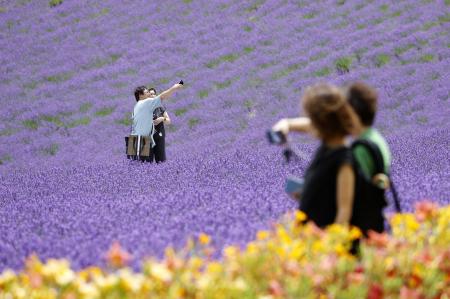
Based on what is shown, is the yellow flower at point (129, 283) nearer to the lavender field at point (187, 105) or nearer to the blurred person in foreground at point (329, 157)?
the lavender field at point (187, 105)

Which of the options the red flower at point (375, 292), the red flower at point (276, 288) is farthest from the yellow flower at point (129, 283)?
the red flower at point (375, 292)

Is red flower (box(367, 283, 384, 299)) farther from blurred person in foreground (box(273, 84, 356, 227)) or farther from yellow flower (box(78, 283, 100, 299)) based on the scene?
yellow flower (box(78, 283, 100, 299))

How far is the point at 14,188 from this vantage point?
962cm

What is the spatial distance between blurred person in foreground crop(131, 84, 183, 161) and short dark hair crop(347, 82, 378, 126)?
6139mm

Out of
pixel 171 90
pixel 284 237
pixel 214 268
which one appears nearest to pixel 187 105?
pixel 171 90

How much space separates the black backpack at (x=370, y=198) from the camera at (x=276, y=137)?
15.8 inches

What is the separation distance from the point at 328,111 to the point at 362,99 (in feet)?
1.10

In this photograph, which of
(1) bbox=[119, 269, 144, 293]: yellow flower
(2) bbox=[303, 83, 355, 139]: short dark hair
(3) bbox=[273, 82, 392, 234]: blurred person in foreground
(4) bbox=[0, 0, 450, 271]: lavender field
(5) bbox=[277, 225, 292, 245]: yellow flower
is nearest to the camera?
(1) bbox=[119, 269, 144, 293]: yellow flower

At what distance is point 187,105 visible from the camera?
48.8 ft

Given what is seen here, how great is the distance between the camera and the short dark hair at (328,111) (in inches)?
153

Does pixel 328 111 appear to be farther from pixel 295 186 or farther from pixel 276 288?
pixel 276 288

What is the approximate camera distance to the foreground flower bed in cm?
324

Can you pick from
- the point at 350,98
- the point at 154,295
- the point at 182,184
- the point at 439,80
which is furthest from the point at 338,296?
the point at 439,80

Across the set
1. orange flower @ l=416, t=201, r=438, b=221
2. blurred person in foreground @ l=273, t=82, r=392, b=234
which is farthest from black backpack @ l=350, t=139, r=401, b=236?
orange flower @ l=416, t=201, r=438, b=221
